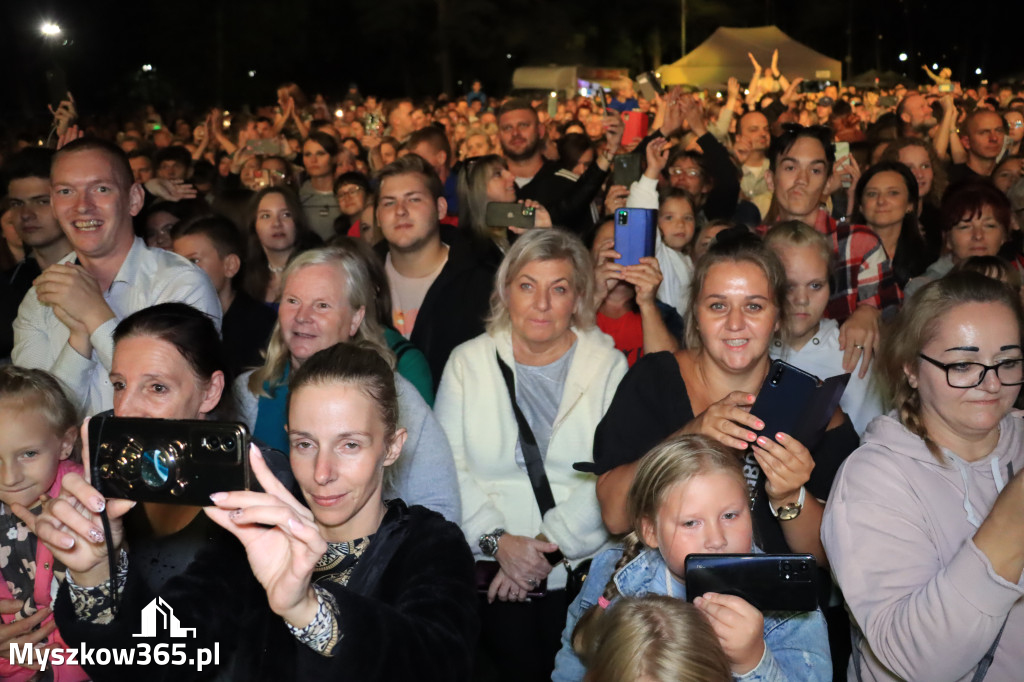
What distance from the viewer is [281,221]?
17.1 ft

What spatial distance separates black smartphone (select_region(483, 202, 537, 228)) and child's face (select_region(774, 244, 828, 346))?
4.12ft

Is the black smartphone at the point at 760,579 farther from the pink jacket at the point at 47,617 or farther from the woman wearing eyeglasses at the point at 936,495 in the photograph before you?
the pink jacket at the point at 47,617

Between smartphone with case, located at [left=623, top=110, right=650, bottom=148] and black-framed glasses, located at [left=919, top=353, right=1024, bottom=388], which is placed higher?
smartphone with case, located at [left=623, top=110, right=650, bottom=148]

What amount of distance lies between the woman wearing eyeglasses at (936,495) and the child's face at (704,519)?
0.22m

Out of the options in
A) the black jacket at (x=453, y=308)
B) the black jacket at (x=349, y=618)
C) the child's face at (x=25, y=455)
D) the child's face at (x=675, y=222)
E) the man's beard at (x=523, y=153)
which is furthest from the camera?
the man's beard at (x=523, y=153)

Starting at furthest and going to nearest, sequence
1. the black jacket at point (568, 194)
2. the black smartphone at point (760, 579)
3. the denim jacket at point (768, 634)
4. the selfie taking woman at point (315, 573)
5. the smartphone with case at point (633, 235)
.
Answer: the black jacket at point (568, 194) < the smartphone with case at point (633, 235) < the denim jacket at point (768, 634) < the black smartphone at point (760, 579) < the selfie taking woman at point (315, 573)

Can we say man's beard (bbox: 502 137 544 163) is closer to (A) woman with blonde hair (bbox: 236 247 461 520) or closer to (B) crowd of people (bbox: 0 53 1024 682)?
(B) crowd of people (bbox: 0 53 1024 682)

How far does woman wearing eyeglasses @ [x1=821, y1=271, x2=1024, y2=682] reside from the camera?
80.4 inches

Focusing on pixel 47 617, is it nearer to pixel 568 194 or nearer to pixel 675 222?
pixel 675 222

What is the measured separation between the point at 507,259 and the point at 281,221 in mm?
1980

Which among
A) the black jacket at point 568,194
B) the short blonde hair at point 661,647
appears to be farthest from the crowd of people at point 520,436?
the black jacket at point 568,194

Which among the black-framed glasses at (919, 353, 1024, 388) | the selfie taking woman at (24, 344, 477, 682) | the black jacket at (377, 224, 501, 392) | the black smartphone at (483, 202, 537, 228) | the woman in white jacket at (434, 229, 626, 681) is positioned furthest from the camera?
the black smartphone at (483, 202, 537, 228)

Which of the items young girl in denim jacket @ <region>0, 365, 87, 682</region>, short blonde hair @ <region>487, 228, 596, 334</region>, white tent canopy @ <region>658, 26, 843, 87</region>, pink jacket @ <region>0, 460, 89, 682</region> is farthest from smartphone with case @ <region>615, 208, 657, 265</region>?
white tent canopy @ <region>658, 26, 843, 87</region>

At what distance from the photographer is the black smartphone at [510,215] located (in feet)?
14.8
